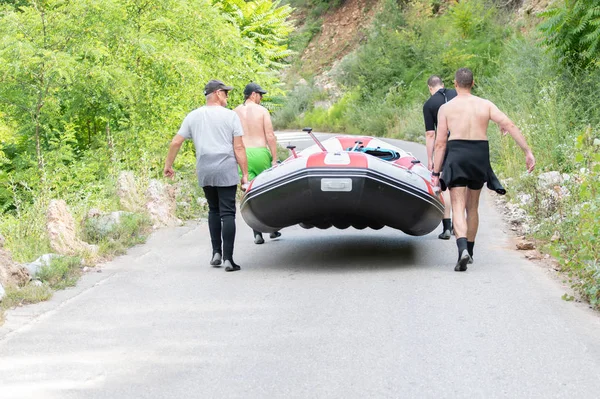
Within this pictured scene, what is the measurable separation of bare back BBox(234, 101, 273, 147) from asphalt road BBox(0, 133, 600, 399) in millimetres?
1769

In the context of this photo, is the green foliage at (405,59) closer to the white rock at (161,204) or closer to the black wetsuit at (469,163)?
the white rock at (161,204)

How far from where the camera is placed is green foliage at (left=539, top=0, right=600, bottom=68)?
1758cm

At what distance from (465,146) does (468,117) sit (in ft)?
0.96

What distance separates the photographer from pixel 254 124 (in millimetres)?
12086

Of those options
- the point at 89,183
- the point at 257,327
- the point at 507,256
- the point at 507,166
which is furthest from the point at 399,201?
the point at 507,166

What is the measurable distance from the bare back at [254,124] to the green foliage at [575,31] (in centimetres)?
794

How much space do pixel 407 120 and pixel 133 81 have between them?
21670mm

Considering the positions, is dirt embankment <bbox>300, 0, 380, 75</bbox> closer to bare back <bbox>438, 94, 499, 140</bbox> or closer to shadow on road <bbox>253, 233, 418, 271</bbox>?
shadow on road <bbox>253, 233, 418, 271</bbox>

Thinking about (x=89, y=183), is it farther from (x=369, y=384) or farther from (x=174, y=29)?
(x=369, y=384)

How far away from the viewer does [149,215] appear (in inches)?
541

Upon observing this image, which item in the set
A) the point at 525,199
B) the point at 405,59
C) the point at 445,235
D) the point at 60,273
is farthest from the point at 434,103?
the point at 405,59

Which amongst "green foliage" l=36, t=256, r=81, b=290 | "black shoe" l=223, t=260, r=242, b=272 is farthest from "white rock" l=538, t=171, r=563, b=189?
"green foliage" l=36, t=256, r=81, b=290

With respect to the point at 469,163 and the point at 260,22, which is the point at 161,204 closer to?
the point at 469,163

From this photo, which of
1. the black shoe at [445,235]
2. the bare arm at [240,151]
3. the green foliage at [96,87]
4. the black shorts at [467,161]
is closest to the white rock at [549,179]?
the black shoe at [445,235]
